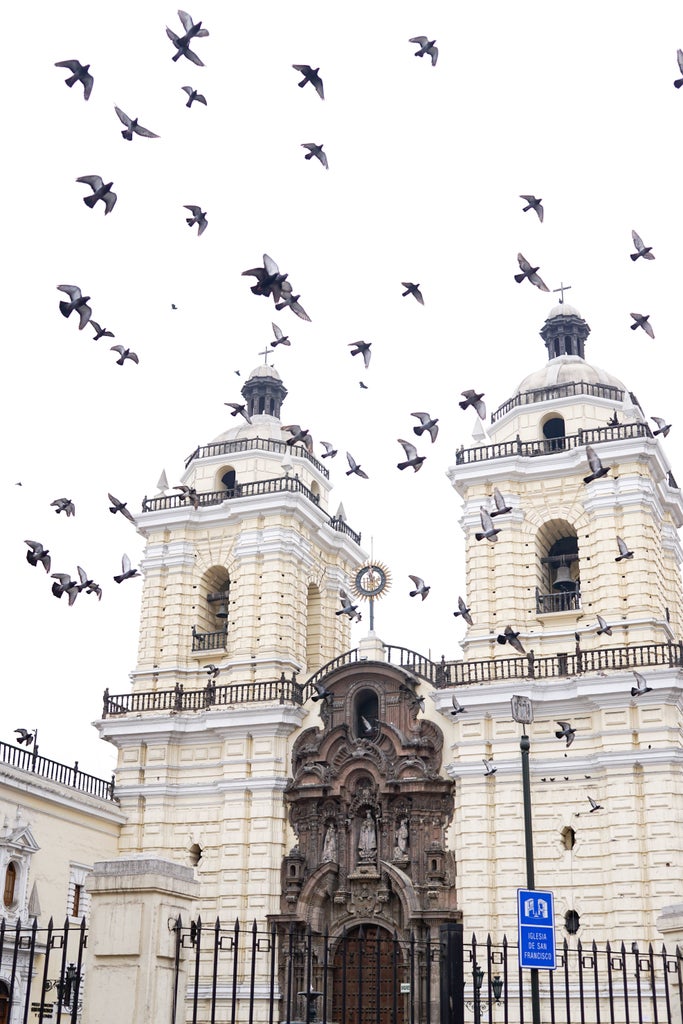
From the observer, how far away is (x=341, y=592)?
37.0 metres

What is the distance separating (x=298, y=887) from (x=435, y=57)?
21828 millimetres

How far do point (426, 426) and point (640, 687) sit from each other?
37.4 ft

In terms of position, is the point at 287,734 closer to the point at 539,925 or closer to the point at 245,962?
the point at 245,962

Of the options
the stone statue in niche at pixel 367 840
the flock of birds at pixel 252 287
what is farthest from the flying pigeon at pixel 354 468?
the stone statue in niche at pixel 367 840

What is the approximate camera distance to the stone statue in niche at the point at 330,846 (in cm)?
3006

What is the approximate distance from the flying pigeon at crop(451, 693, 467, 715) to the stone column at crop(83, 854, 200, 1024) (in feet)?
56.3

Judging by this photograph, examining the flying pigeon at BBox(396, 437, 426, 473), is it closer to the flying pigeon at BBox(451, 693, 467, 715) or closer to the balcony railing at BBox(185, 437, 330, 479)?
the flying pigeon at BBox(451, 693, 467, 715)

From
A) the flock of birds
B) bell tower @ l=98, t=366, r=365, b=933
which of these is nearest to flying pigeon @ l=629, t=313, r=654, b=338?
the flock of birds

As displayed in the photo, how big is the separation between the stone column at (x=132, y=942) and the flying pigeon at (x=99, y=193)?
295 inches

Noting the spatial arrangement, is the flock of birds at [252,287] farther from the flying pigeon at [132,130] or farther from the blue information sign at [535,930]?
the blue information sign at [535,930]

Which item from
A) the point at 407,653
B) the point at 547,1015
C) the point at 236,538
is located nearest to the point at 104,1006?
the point at 547,1015

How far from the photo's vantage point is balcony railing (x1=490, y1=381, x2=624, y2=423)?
32844mm

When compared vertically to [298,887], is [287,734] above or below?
above

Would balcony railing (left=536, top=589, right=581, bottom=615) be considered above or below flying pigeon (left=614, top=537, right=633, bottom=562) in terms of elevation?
above
